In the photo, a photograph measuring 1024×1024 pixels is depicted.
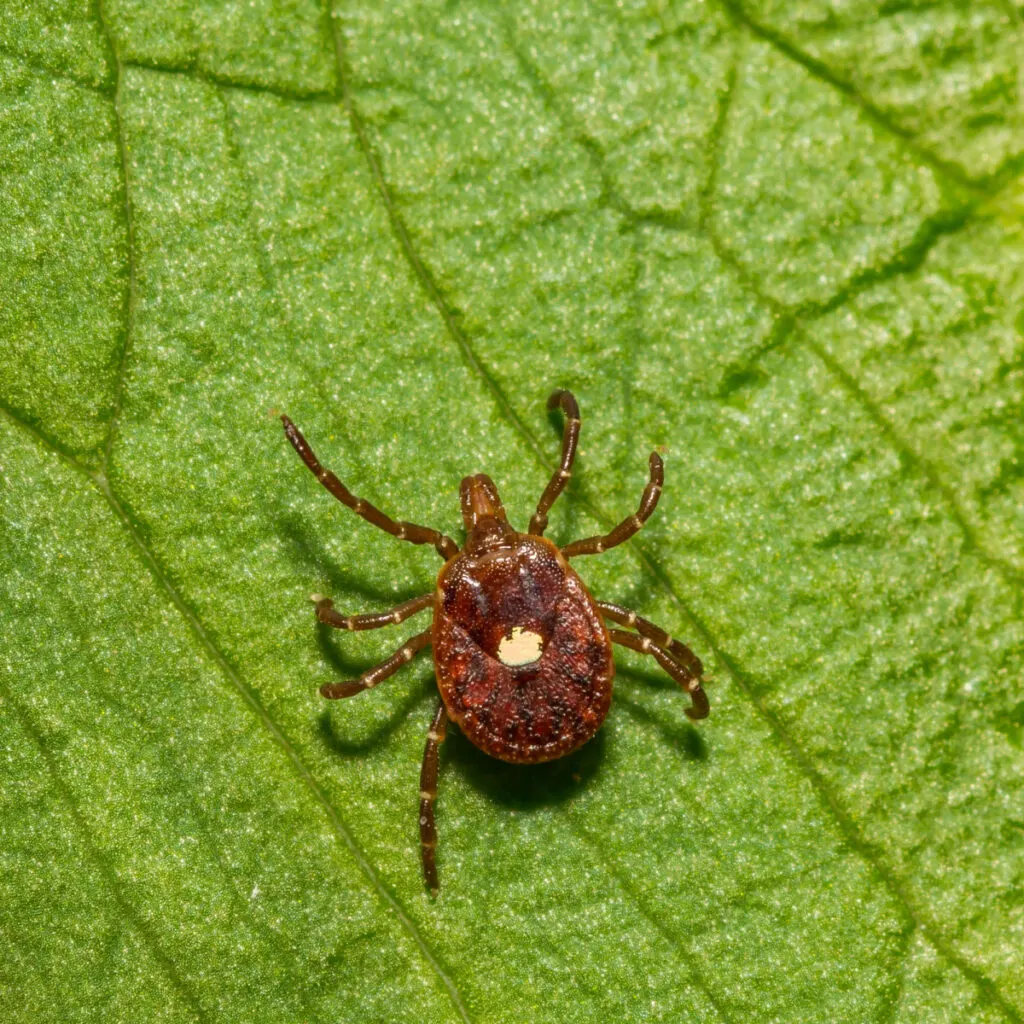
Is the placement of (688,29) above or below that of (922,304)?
above

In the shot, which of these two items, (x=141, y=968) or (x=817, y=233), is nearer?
(x=141, y=968)

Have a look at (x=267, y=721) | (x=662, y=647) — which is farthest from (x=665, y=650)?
(x=267, y=721)

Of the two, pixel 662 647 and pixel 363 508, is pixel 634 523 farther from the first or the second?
pixel 363 508

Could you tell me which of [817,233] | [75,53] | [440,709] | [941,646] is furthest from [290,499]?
[941,646]

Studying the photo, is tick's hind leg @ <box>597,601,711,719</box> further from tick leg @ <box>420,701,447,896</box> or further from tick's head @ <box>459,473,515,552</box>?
tick leg @ <box>420,701,447,896</box>

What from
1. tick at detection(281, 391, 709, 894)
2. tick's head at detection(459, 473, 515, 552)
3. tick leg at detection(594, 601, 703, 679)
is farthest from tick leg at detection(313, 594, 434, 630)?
tick leg at detection(594, 601, 703, 679)

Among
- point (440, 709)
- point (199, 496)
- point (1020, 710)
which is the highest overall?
point (1020, 710)

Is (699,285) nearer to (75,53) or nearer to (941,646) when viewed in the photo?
(941,646)

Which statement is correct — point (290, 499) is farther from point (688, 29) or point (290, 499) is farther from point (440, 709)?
point (688, 29)
